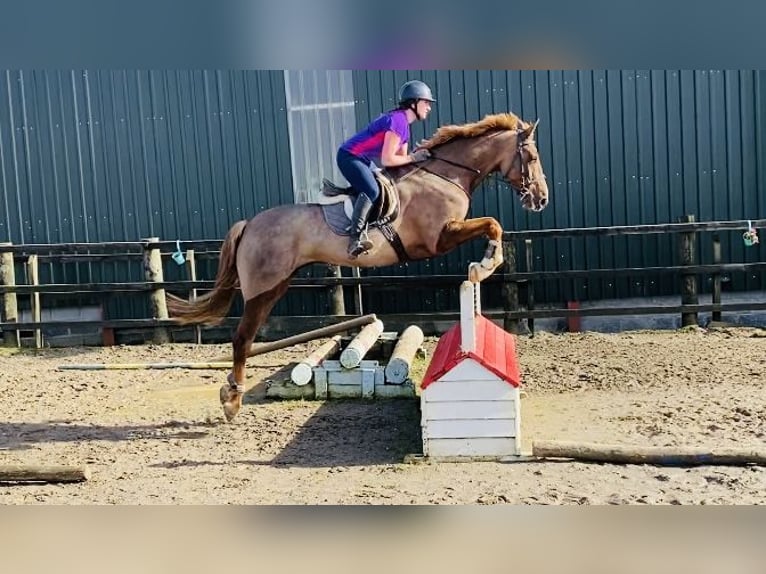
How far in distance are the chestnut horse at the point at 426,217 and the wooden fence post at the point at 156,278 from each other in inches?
145

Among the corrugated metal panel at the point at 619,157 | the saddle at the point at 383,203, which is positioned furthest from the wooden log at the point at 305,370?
the corrugated metal panel at the point at 619,157

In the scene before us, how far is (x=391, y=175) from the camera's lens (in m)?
5.14

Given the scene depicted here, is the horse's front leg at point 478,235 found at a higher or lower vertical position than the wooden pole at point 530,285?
higher

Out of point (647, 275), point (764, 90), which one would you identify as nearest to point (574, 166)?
point (647, 275)

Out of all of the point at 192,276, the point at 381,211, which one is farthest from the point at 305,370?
the point at 192,276

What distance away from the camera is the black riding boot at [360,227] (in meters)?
4.95

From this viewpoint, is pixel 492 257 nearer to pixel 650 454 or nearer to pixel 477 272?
pixel 477 272

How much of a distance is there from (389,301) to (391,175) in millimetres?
4380

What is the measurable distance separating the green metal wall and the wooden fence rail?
0.52 metres

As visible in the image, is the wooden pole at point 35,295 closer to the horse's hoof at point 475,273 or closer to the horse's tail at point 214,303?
the horse's tail at point 214,303

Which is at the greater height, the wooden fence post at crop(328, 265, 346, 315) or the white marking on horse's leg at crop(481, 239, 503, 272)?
the white marking on horse's leg at crop(481, 239, 503, 272)

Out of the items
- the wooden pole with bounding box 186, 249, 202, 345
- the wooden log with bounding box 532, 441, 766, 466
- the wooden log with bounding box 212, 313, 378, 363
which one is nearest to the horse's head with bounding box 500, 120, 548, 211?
the wooden log with bounding box 532, 441, 766, 466

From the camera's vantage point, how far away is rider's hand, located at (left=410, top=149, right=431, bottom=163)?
5.09 metres

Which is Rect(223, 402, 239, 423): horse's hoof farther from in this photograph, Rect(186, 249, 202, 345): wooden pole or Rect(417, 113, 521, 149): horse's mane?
Rect(186, 249, 202, 345): wooden pole
